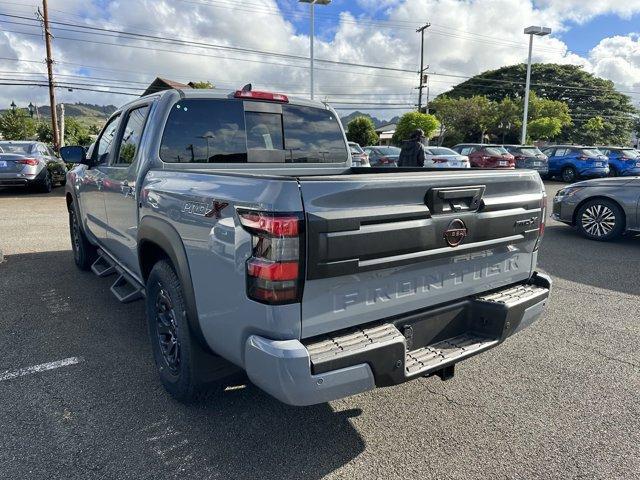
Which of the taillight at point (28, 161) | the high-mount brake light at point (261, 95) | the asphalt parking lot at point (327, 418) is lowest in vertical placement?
the asphalt parking lot at point (327, 418)

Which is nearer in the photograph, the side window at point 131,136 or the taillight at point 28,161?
the side window at point 131,136

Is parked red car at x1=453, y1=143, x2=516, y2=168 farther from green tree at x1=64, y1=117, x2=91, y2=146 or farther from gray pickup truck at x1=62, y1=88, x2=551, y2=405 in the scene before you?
green tree at x1=64, y1=117, x2=91, y2=146

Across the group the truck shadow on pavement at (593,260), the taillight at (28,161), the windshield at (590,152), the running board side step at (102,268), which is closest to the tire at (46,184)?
the taillight at (28,161)

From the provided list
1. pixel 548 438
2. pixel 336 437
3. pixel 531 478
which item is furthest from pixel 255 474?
pixel 548 438

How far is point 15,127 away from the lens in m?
45.7

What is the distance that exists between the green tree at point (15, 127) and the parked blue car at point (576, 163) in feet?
155

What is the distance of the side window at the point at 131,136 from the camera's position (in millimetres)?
3460

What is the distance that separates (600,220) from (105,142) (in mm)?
7650

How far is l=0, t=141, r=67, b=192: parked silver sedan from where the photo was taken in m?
12.4

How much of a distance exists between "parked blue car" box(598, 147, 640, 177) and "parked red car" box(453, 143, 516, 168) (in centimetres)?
522

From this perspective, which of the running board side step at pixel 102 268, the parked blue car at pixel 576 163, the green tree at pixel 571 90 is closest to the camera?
the running board side step at pixel 102 268

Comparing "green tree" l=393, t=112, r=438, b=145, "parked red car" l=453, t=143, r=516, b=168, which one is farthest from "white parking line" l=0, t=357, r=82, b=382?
"green tree" l=393, t=112, r=438, b=145

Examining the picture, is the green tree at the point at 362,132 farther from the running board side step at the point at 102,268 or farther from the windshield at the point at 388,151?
the running board side step at the point at 102,268

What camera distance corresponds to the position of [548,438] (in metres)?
2.54
